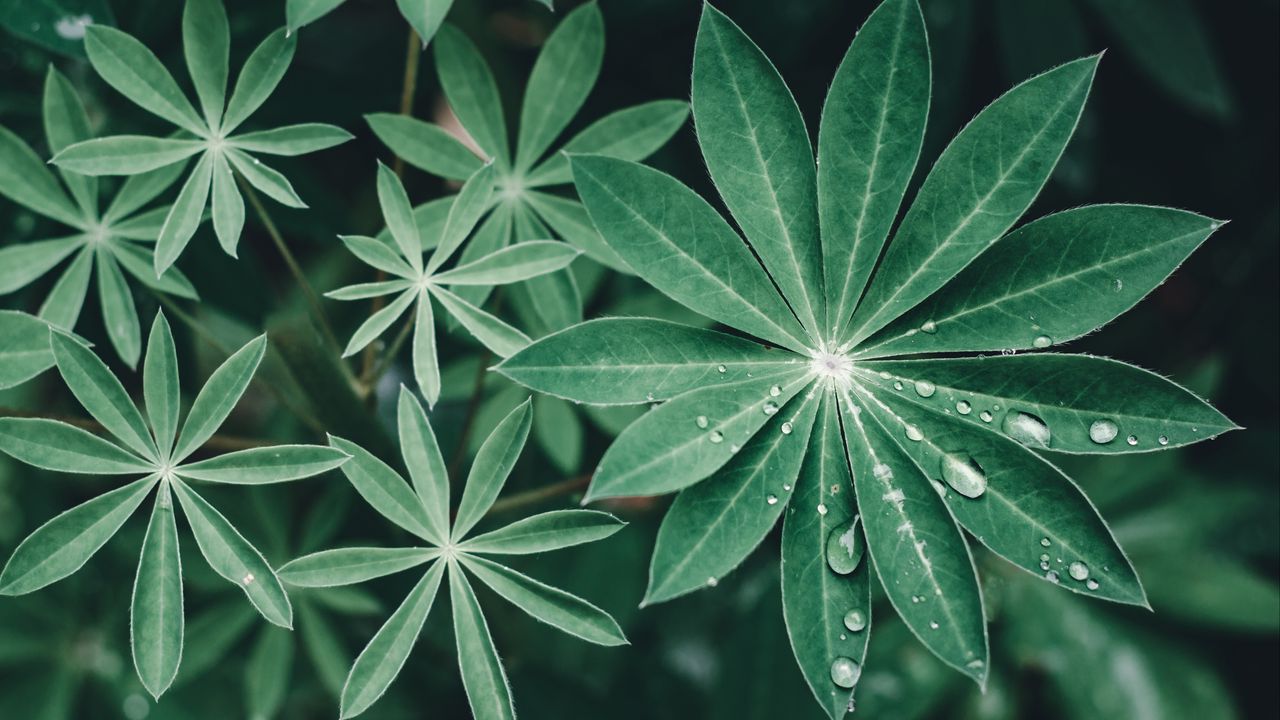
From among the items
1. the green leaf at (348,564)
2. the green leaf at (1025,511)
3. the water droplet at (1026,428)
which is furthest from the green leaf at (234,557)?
the water droplet at (1026,428)

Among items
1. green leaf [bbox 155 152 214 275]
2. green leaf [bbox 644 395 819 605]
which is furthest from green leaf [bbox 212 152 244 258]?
green leaf [bbox 644 395 819 605]

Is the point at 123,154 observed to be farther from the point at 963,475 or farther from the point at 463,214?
the point at 963,475

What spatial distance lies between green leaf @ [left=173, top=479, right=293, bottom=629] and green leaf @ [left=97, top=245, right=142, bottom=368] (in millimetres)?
393

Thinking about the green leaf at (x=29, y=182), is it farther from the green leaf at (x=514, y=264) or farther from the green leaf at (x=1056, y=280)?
the green leaf at (x=1056, y=280)

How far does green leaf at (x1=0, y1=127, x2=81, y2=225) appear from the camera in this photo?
5.00 feet

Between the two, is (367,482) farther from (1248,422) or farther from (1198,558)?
(1248,422)

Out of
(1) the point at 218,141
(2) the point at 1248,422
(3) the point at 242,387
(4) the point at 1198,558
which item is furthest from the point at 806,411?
(2) the point at 1248,422

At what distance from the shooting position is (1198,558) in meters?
2.68

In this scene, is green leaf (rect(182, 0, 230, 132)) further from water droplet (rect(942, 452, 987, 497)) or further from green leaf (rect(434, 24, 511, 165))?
water droplet (rect(942, 452, 987, 497))

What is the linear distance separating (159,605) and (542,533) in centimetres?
53

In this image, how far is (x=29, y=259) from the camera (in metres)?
1.54

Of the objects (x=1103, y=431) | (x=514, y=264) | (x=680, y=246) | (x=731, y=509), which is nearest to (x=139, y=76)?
(x=514, y=264)

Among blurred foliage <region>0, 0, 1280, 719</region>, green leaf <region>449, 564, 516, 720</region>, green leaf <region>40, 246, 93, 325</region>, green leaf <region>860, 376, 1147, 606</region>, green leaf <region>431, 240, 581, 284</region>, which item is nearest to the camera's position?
green leaf <region>860, 376, 1147, 606</region>

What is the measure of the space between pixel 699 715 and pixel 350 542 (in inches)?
47.2
